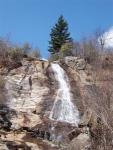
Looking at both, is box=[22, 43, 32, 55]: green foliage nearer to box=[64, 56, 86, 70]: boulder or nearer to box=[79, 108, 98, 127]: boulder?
box=[64, 56, 86, 70]: boulder

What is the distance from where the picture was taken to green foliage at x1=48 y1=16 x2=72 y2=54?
40625 mm

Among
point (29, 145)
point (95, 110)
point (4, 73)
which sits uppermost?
point (4, 73)

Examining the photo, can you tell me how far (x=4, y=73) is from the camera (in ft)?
90.6

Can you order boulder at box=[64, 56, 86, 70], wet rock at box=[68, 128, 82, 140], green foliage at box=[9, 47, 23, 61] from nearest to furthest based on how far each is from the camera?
wet rock at box=[68, 128, 82, 140] < green foliage at box=[9, 47, 23, 61] < boulder at box=[64, 56, 86, 70]

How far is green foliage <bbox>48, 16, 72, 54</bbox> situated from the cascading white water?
510 inches

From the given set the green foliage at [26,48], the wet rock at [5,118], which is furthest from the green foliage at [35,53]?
the wet rock at [5,118]

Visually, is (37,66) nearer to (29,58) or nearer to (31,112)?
(29,58)

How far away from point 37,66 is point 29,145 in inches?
379

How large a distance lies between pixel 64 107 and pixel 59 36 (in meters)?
17.7

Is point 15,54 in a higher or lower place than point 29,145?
higher

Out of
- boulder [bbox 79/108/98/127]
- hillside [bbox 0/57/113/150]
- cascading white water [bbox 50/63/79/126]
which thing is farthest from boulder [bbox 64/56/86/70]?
boulder [bbox 79/108/98/127]

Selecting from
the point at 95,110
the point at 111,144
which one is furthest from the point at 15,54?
the point at 111,144

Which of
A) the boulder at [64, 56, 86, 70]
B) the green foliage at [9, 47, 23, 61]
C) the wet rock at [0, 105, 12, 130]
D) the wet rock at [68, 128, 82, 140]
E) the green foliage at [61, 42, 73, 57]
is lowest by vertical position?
the wet rock at [68, 128, 82, 140]

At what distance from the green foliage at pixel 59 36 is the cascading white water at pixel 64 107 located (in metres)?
13.0
